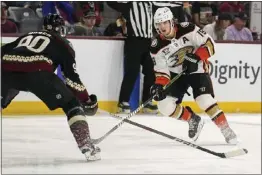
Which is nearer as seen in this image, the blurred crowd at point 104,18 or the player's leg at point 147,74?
the blurred crowd at point 104,18

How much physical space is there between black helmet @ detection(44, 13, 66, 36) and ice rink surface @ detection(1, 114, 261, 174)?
0.52 metres

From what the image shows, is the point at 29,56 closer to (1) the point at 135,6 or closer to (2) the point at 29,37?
(2) the point at 29,37

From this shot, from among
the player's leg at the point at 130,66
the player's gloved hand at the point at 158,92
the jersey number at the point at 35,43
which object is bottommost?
the player's leg at the point at 130,66

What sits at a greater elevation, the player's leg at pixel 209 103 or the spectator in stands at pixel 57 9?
the spectator in stands at pixel 57 9

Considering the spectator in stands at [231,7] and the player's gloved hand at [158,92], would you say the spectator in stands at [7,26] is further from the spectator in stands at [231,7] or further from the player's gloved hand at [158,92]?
the spectator in stands at [231,7]

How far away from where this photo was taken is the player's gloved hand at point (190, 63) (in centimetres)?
302

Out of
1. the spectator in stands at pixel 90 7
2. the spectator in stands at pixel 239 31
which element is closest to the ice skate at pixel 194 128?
the spectator in stands at pixel 90 7

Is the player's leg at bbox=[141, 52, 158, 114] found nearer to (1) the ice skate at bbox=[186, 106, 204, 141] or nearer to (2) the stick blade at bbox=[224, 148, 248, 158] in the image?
(1) the ice skate at bbox=[186, 106, 204, 141]

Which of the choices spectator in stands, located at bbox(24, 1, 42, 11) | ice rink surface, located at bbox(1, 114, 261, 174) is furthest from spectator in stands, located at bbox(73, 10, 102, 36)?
ice rink surface, located at bbox(1, 114, 261, 174)

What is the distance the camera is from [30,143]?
122 inches

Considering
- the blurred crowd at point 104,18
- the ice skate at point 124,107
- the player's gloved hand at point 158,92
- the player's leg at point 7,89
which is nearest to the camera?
the player's leg at point 7,89

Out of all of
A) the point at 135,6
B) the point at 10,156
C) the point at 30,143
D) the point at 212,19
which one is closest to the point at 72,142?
the point at 30,143

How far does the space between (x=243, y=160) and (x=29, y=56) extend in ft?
3.28

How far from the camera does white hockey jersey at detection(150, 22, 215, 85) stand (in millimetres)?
3074
